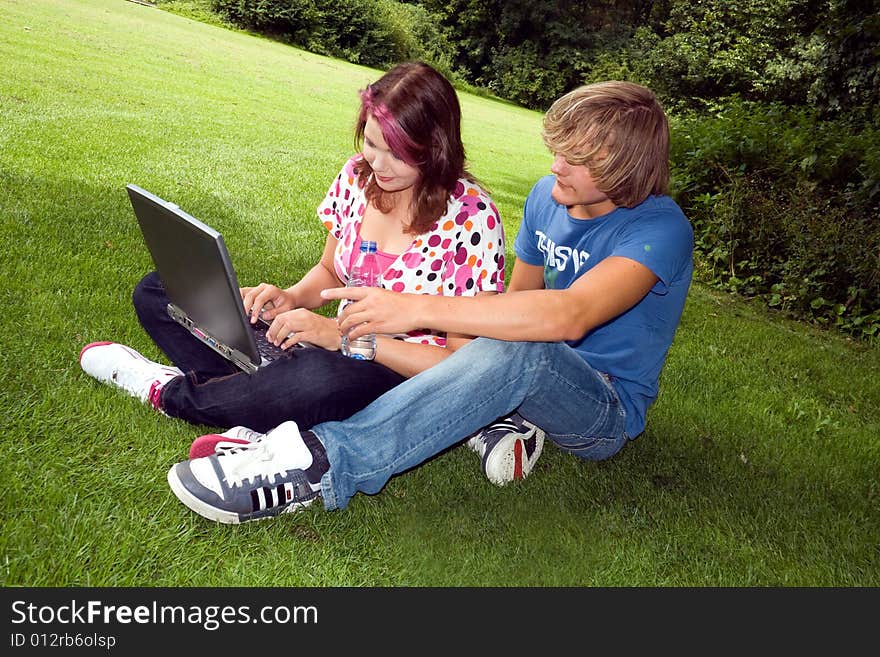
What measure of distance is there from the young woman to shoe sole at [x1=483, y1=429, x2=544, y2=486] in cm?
37

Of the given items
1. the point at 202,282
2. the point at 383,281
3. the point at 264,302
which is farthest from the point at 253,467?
the point at 383,281

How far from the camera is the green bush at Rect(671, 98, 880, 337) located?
6.41 meters

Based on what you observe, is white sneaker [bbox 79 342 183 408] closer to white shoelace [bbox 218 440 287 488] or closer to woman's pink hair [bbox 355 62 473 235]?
white shoelace [bbox 218 440 287 488]

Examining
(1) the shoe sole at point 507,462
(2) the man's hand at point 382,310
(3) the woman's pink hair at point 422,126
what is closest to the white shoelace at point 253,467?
(2) the man's hand at point 382,310

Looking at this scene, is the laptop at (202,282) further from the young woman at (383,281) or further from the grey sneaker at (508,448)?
the grey sneaker at (508,448)

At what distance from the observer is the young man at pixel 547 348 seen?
2197 mm

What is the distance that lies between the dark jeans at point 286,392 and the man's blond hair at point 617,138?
88cm

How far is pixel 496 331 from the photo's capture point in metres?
2.20

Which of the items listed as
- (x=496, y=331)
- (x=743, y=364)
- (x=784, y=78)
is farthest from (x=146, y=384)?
(x=784, y=78)

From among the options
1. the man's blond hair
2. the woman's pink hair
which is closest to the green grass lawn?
the woman's pink hair

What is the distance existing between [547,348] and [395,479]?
0.79 metres

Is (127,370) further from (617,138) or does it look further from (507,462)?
(617,138)

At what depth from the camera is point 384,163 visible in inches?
103
